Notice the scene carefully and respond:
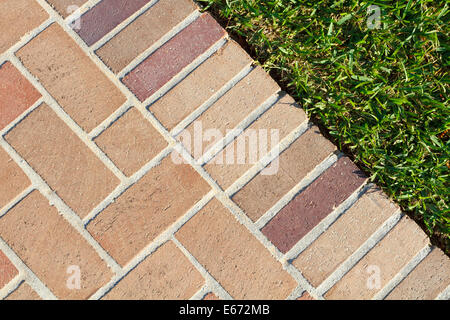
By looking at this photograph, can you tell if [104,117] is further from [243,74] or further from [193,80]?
[243,74]

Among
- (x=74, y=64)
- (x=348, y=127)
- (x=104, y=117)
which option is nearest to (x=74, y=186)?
(x=104, y=117)

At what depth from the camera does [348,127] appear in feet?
4.76

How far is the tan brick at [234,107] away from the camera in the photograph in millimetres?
1400

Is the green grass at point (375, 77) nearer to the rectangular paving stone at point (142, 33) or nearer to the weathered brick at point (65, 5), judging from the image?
the rectangular paving stone at point (142, 33)

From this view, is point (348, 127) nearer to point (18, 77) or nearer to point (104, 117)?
point (104, 117)

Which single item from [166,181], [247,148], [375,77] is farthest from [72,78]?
[375,77]

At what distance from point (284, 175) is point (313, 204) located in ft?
0.45

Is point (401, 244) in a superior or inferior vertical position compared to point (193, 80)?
inferior

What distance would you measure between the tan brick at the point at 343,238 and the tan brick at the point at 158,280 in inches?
15.2

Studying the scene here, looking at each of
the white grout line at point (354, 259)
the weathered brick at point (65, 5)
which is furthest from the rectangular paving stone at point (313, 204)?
the weathered brick at point (65, 5)

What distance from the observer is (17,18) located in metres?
1.42

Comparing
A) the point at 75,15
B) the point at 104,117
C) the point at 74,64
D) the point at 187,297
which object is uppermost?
the point at 75,15

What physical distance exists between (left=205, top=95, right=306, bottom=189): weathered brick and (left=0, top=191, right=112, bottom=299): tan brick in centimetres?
49

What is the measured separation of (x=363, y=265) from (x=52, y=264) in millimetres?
1035
